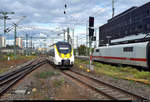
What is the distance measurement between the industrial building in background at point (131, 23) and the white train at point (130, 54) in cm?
2196

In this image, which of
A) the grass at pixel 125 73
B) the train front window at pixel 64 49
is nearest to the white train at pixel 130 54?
the grass at pixel 125 73

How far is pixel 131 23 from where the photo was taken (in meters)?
59.0

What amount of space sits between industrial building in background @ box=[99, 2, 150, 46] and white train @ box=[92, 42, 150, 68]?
22.0 m

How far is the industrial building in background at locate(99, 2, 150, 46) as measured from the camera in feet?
167

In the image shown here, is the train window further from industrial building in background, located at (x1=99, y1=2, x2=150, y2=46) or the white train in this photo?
industrial building in background, located at (x1=99, y1=2, x2=150, y2=46)

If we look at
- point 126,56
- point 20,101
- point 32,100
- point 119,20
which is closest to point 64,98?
point 32,100

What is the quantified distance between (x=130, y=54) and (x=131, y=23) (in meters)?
43.2

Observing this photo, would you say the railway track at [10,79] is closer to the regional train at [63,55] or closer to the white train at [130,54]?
the regional train at [63,55]

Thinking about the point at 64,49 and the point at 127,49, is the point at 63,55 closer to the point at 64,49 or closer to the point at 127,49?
the point at 64,49

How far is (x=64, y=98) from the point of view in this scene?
7.40 metres

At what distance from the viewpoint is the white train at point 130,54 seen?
1618 centimetres

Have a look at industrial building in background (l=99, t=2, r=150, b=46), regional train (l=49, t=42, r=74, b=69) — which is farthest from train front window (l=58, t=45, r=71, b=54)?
industrial building in background (l=99, t=2, r=150, b=46)

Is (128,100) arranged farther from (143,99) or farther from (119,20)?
(119,20)

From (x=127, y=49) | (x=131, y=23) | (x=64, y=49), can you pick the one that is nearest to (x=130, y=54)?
(x=127, y=49)
